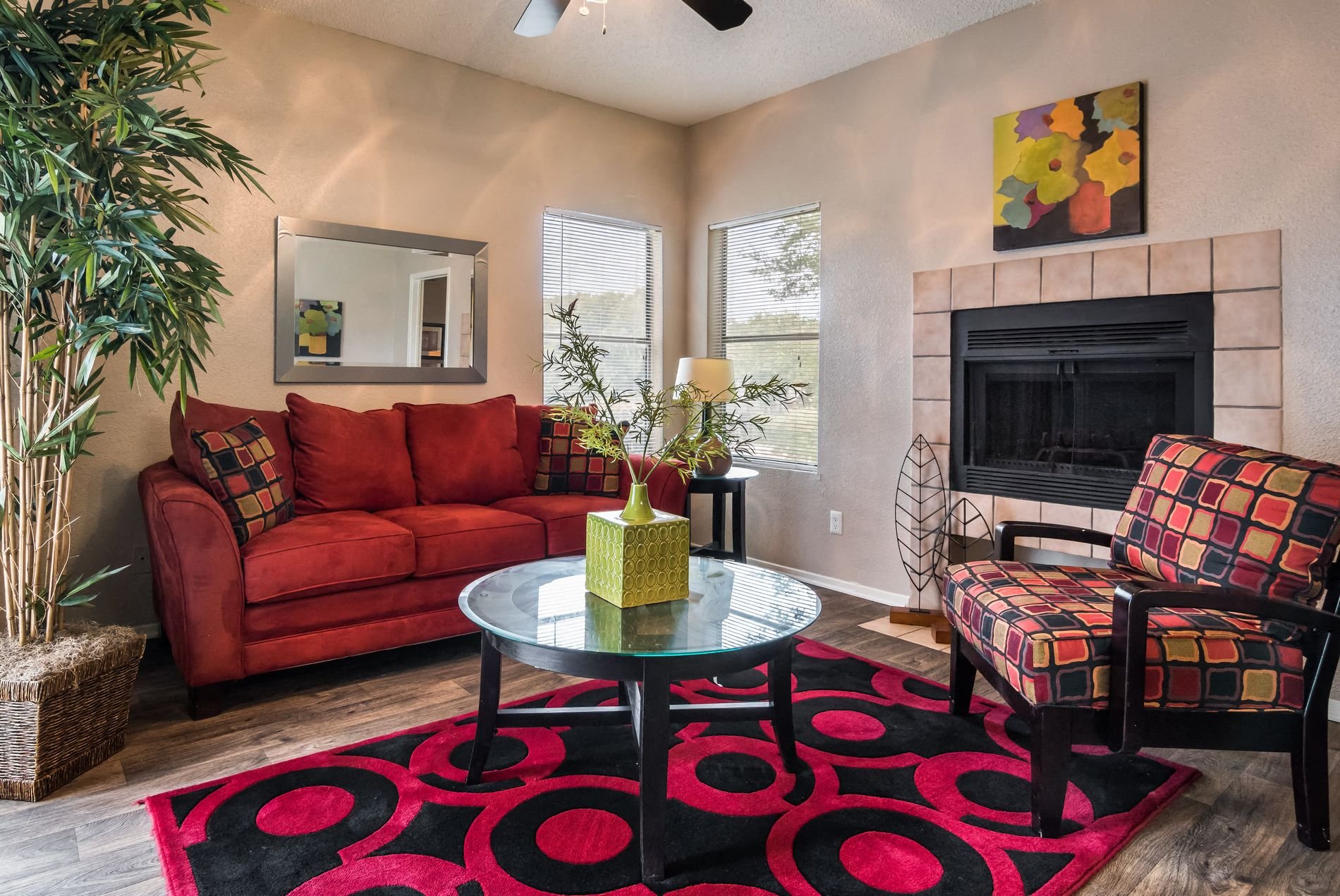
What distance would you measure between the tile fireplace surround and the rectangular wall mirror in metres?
2.13

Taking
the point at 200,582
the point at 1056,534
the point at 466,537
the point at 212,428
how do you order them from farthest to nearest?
the point at 466,537
the point at 212,428
the point at 1056,534
the point at 200,582

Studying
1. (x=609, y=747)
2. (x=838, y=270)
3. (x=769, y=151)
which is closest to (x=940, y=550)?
(x=838, y=270)

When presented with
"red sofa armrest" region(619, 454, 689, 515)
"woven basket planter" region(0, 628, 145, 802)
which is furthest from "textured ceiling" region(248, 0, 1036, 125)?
"woven basket planter" region(0, 628, 145, 802)

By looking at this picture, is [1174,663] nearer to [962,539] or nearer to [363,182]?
[962,539]

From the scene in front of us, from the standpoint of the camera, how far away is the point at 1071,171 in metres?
3.10

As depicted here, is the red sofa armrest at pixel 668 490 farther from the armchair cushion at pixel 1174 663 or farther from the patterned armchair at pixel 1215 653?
the armchair cushion at pixel 1174 663

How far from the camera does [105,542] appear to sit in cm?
308

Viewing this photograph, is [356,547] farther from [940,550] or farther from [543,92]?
[543,92]

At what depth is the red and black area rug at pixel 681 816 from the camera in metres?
1.67

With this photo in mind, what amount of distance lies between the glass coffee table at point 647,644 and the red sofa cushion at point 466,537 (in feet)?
2.16

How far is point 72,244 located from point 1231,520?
2.95 metres

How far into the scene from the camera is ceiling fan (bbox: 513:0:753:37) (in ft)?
8.05

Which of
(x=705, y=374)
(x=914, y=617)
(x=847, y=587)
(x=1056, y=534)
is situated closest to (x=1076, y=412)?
(x=1056, y=534)

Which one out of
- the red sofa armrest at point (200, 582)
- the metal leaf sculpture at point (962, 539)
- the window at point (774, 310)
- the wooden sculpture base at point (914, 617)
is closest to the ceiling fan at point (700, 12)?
the window at point (774, 310)
